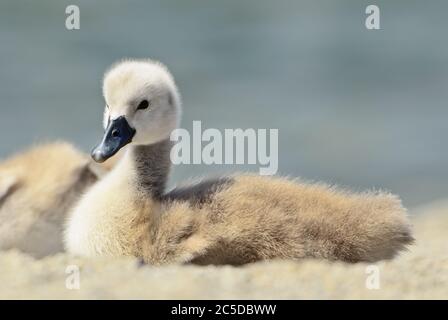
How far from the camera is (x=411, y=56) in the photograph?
14141 mm

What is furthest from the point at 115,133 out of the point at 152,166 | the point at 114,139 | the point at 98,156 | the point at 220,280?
the point at 220,280

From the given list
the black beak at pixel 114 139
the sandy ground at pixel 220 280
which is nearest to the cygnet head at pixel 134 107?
the black beak at pixel 114 139

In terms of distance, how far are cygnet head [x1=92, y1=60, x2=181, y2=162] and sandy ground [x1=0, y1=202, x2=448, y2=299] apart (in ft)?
2.06

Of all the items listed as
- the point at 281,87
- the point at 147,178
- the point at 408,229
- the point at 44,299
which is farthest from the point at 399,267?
the point at 281,87

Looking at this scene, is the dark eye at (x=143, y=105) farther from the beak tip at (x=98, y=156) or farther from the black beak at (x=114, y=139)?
the beak tip at (x=98, y=156)

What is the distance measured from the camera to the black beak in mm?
4645

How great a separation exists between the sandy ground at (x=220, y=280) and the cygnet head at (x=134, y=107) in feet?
A: 2.06

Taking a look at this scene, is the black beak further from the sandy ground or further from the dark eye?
the sandy ground

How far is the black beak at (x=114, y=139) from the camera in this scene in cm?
464

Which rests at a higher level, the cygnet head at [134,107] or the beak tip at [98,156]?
the cygnet head at [134,107]

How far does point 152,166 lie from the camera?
4.86m

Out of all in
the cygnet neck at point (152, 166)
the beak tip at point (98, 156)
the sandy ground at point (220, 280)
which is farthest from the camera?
the cygnet neck at point (152, 166)

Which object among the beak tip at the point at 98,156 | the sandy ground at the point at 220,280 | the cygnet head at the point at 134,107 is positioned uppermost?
the cygnet head at the point at 134,107

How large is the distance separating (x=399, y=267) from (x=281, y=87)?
27.3 feet
